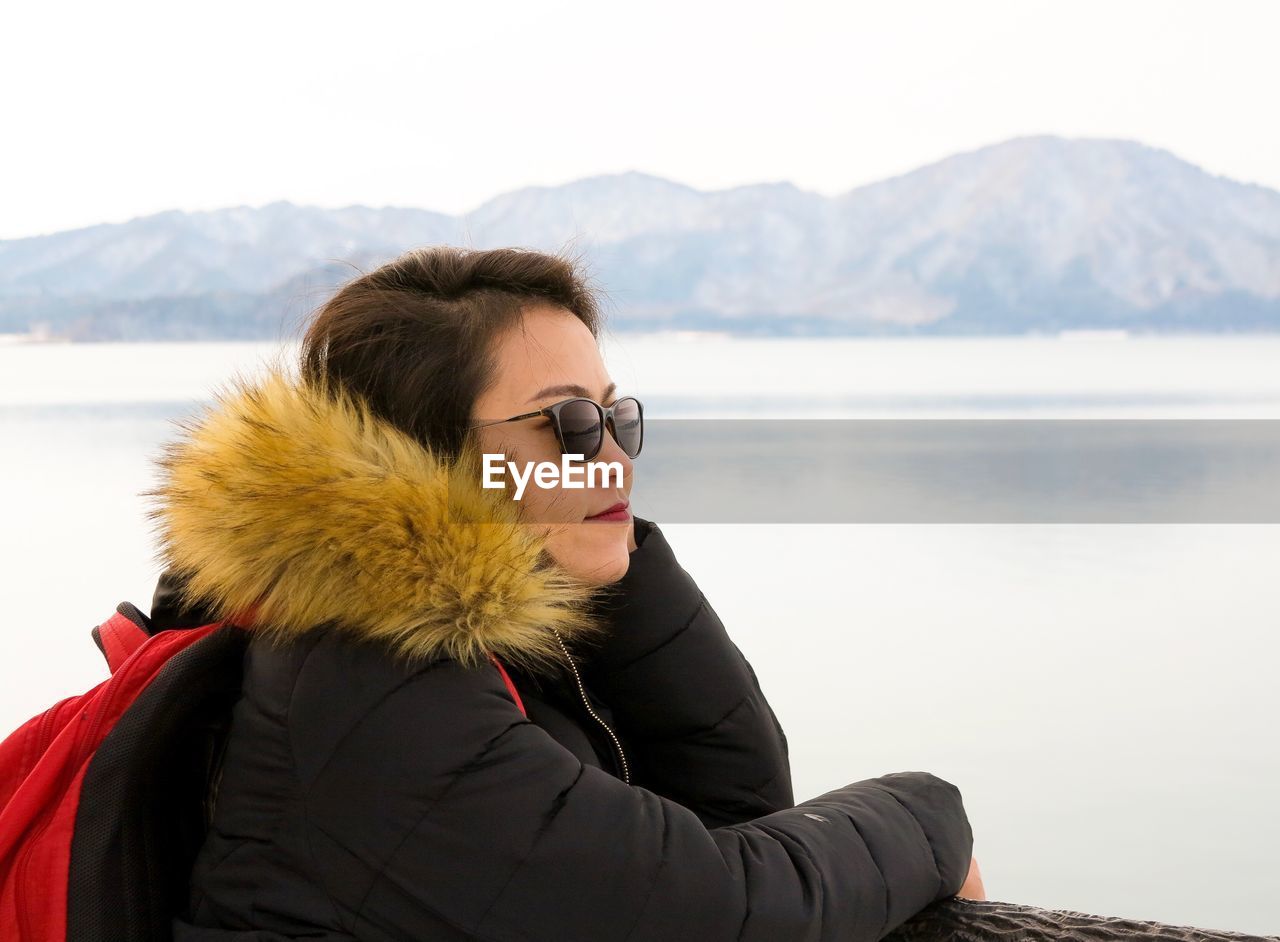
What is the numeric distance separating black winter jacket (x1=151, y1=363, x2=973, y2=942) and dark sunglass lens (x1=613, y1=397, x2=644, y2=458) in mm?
190

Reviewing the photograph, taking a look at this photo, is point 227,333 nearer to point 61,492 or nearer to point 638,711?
point 61,492

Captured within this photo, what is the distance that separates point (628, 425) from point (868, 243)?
18614mm

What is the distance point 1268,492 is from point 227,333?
540 inches

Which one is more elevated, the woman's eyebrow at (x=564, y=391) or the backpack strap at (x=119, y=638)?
the woman's eyebrow at (x=564, y=391)

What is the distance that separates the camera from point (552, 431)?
3.59ft

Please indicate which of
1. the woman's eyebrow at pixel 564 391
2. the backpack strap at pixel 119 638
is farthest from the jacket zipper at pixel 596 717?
the backpack strap at pixel 119 638

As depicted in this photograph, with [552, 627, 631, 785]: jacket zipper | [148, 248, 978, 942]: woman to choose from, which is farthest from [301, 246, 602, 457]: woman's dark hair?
[552, 627, 631, 785]: jacket zipper

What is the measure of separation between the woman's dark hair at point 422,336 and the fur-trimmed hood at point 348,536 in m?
0.07

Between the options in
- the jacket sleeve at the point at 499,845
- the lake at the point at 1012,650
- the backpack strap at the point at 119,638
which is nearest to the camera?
the jacket sleeve at the point at 499,845

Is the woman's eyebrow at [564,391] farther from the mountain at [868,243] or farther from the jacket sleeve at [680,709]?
the mountain at [868,243]

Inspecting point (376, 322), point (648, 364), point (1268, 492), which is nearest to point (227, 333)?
point (648, 364)

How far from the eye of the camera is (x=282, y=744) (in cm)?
87

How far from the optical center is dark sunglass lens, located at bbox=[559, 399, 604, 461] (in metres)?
1.09

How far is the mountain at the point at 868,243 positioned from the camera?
52.9 ft
